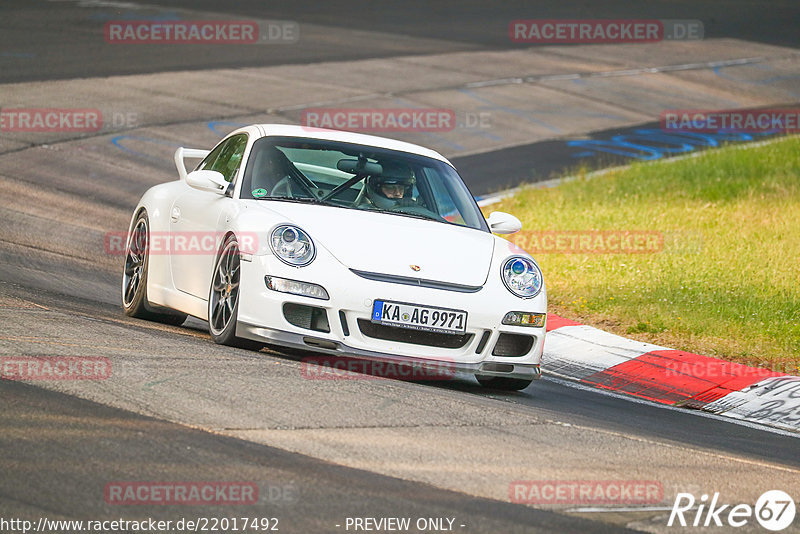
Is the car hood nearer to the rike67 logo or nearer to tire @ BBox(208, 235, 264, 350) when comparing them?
Answer: tire @ BBox(208, 235, 264, 350)

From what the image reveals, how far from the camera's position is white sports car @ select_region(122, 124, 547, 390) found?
708 cm

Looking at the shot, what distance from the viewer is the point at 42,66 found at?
2147 centimetres

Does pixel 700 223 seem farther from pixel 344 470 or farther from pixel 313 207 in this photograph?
pixel 344 470

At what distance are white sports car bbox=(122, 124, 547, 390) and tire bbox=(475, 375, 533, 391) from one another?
1 cm

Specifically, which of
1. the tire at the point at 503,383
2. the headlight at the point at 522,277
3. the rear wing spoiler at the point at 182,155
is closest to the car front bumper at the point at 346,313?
the headlight at the point at 522,277

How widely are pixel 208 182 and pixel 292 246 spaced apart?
3.63 feet

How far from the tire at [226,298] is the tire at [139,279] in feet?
3.77

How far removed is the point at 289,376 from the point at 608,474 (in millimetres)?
1855

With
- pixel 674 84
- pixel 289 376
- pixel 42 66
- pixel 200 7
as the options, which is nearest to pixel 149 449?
pixel 289 376

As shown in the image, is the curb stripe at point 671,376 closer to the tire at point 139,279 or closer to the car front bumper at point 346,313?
the car front bumper at point 346,313

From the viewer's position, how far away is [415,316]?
7086 mm

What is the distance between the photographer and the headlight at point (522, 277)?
7.52m

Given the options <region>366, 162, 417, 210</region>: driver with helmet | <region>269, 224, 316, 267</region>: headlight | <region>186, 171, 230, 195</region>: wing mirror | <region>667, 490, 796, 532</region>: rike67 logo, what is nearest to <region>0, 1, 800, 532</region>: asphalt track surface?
<region>667, 490, 796, 532</region>: rike67 logo

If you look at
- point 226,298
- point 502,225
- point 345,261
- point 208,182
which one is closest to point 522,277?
point 502,225
